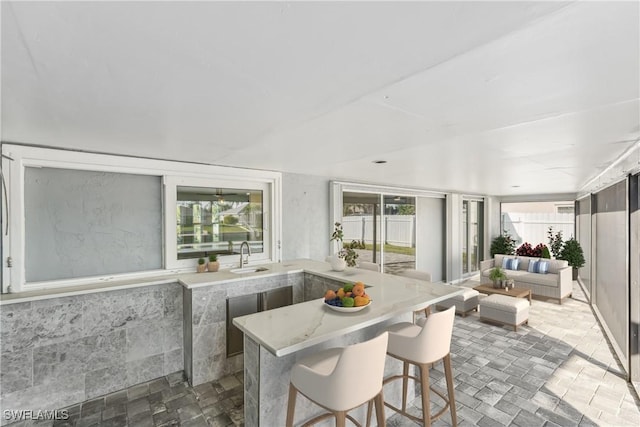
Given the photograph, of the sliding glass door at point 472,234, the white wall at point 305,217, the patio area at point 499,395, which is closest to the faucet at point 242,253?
the white wall at point 305,217

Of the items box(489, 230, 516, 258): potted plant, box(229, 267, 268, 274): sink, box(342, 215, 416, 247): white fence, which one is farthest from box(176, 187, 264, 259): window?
box(489, 230, 516, 258): potted plant

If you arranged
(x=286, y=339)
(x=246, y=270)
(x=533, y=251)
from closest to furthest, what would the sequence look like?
(x=286, y=339)
(x=246, y=270)
(x=533, y=251)

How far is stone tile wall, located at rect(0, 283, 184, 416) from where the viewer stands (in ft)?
7.22

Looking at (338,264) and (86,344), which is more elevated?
(338,264)

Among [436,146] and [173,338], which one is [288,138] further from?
[173,338]

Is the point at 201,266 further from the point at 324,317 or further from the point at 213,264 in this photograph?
the point at 324,317

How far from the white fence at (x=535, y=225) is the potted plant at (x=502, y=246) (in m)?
0.81

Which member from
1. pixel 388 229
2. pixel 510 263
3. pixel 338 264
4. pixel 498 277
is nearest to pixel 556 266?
pixel 510 263

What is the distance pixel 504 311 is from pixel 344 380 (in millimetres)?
3687

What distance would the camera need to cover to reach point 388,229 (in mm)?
5711

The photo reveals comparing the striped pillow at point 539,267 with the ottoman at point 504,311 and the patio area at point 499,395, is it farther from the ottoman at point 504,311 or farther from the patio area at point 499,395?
the patio area at point 499,395

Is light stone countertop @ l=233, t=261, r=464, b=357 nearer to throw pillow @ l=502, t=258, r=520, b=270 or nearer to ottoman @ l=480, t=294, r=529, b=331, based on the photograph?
ottoman @ l=480, t=294, r=529, b=331

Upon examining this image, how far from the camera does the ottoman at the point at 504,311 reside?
13.3 ft

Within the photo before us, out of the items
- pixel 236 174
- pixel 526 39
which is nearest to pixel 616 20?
pixel 526 39
